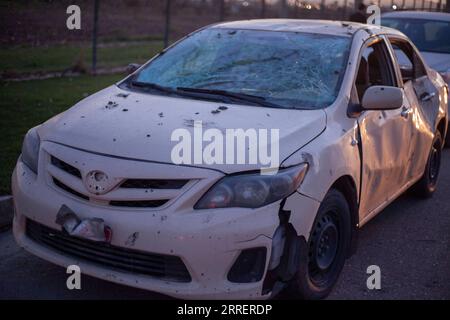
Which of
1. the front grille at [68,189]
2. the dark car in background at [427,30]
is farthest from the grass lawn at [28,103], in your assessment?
the dark car in background at [427,30]

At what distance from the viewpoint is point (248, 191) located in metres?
3.23

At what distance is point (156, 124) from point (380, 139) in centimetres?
168

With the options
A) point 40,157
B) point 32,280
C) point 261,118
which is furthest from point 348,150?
point 32,280

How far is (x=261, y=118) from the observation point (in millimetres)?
3725

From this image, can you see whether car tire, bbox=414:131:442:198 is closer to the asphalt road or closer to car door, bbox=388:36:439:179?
car door, bbox=388:36:439:179

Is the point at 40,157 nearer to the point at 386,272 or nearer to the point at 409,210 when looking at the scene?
the point at 386,272

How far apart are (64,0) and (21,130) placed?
25.4 feet

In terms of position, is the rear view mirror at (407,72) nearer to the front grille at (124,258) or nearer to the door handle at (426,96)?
the door handle at (426,96)

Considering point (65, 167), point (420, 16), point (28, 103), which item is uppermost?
point (420, 16)

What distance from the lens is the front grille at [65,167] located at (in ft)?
11.1

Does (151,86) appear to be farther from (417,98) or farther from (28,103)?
(28,103)

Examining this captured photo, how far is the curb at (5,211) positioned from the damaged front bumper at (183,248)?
1.56m

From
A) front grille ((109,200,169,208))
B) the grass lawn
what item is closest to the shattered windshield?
front grille ((109,200,169,208))

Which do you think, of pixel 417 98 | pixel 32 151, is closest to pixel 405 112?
pixel 417 98
